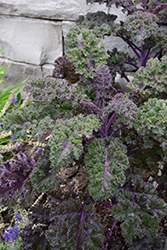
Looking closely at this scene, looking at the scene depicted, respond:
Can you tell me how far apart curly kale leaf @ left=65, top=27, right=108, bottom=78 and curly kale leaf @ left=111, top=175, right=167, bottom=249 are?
62cm

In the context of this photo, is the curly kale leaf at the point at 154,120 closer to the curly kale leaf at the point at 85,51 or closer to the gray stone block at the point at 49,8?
the curly kale leaf at the point at 85,51

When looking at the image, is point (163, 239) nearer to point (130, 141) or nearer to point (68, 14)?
point (130, 141)

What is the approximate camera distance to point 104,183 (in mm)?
883

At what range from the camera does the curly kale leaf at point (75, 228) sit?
0.94 metres

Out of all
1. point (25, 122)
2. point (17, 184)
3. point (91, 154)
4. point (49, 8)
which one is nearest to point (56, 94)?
point (25, 122)

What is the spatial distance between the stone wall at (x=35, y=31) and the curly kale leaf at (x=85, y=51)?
1051 mm

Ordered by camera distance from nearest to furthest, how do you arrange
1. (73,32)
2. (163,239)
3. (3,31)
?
1. (163,239)
2. (73,32)
3. (3,31)

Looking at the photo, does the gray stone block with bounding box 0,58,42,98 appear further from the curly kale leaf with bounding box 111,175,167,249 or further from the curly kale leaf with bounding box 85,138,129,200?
the curly kale leaf with bounding box 111,175,167,249

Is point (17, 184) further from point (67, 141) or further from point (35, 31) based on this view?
point (35, 31)

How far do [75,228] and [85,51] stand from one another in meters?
0.86

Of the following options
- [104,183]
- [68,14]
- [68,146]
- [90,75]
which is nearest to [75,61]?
[90,75]

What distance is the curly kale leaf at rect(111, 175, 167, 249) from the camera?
3.04 ft

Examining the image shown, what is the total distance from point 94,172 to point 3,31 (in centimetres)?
216

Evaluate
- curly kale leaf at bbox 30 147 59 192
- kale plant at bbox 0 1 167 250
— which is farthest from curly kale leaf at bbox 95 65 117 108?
curly kale leaf at bbox 30 147 59 192
